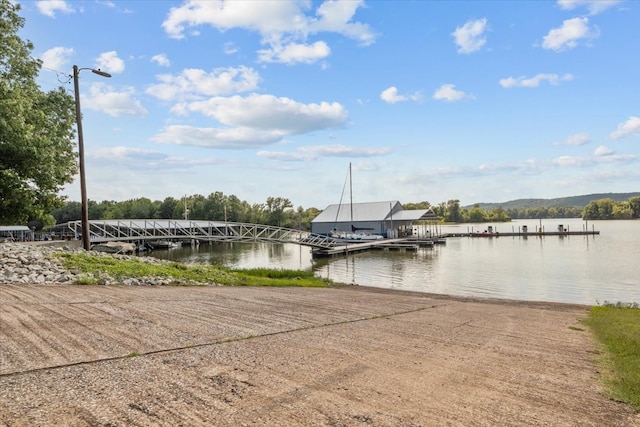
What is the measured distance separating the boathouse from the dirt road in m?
62.1

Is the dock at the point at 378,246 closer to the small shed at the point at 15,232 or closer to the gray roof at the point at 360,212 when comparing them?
the gray roof at the point at 360,212

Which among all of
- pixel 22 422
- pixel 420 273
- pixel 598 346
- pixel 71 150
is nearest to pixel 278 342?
pixel 22 422

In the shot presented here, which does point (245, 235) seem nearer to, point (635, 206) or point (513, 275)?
point (513, 275)

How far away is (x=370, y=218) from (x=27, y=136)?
6327 cm

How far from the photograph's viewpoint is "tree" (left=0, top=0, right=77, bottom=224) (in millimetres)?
13414

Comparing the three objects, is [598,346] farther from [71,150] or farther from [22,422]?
[71,150]

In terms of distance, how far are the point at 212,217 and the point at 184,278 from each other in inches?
4080

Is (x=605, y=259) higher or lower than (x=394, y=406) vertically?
lower

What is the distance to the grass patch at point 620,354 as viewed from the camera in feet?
17.5

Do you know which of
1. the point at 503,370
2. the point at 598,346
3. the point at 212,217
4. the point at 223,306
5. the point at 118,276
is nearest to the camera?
the point at 503,370

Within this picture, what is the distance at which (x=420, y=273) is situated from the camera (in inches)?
1328

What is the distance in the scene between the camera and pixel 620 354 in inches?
290

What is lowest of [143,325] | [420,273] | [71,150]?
[420,273]

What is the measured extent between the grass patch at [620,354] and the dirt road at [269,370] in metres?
0.24
